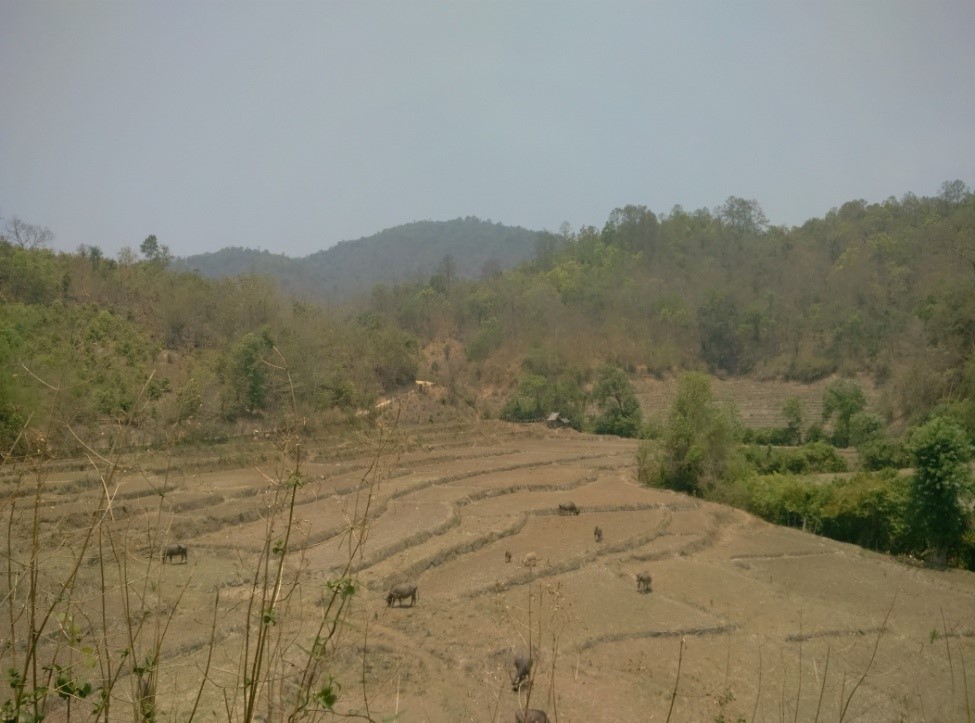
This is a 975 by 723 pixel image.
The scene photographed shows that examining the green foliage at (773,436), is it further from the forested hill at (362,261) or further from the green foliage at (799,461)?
the forested hill at (362,261)

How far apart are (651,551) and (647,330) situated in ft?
162

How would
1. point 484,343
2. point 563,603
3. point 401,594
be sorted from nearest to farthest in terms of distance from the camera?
point 401,594, point 563,603, point 484,343

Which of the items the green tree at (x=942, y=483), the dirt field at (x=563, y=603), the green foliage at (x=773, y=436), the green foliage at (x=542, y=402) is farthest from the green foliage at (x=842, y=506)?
the green foliage at (x=542, y=402)

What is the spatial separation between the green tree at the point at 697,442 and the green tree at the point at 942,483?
881cm

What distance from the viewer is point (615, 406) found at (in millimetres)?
50188

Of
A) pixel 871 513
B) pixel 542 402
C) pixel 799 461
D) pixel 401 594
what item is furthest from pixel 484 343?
pixel 401 594

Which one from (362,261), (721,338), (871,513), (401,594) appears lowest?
(871,513)

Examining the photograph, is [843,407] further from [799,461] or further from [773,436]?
[799,461]

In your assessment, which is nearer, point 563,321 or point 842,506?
point 842,506

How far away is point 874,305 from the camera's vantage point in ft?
→ 216

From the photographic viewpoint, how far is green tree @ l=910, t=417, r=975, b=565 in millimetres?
19641

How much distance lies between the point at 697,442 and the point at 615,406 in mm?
21287

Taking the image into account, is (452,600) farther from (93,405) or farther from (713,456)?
(713,456)

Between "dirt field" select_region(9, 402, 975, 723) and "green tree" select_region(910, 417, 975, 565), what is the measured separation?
125cm
